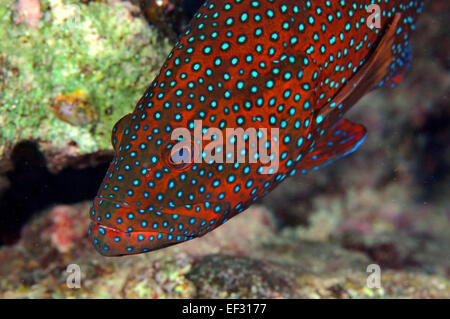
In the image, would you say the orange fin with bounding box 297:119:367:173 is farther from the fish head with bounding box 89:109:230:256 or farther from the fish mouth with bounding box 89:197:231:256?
the fish mouth with bounding box 89:197:231:256

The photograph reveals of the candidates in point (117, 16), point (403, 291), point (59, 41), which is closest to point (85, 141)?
point (59, 41)

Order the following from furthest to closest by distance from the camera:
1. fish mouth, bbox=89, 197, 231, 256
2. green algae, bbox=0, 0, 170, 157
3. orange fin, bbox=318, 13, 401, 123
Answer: green algae, bbox=0, 0, 170, 157 → orange fin, bbox=318, 13, 401, 123 → fish mouth, bbox=89, 197, 231, 256

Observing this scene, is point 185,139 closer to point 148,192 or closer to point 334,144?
point 148,192

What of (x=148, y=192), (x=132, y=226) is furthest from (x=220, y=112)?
(x=132, y=226)

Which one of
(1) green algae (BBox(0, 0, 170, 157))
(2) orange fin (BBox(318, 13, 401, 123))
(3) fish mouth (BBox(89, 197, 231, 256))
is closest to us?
(3) fish mouth (BBox(89, 197, 231, 256))

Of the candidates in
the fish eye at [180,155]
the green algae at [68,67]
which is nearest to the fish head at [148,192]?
the fish eye at [180,155]

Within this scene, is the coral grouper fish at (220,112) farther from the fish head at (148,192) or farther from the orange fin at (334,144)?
the orange fin at (334,144)

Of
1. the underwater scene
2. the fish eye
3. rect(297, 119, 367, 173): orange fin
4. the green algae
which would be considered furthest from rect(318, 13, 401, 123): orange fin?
the green algae

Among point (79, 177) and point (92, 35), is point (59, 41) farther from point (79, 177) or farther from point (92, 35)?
point (79, 177)
